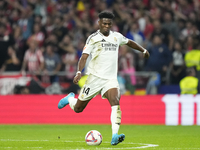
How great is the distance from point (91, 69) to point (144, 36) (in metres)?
10.1

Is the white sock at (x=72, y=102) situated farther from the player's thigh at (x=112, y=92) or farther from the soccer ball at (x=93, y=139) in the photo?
the soccer ball at (x=93, y=139)

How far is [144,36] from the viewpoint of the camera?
1889 cm

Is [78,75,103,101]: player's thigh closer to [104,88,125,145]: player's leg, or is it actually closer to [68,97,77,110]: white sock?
[104,88,125,145]: player's leg

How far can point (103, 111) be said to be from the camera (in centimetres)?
1577

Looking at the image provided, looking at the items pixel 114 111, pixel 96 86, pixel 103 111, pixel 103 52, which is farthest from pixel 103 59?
pixel 103 111

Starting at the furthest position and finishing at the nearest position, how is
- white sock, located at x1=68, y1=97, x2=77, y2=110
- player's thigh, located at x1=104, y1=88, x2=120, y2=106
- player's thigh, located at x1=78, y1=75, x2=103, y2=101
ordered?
white sock, located at x1=68, y1=97, x2=77, y2=110 → player's thigh, located at x1=78, y1=75, x2=103, y2=101 → player's thigh, located at x1=104, y1=88, x2=120, y2=106

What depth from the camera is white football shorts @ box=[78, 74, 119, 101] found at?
8852mm

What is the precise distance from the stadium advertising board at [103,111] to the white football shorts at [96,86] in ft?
21.8

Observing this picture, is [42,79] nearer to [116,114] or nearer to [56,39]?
[56,39]

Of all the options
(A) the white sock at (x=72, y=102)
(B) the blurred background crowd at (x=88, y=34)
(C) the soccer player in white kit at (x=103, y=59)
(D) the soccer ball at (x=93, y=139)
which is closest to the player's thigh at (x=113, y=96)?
(C) the soccer player in white kit at (x=103, y=59)

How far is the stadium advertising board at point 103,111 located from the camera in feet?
50.6

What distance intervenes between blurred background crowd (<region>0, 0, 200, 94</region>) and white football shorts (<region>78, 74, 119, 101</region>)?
297 inches

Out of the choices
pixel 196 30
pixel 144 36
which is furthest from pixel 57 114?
pixel 196 30

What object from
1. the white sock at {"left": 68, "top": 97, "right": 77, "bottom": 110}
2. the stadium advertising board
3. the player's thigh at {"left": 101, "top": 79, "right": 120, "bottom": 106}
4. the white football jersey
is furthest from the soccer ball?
the stadium advertising board
